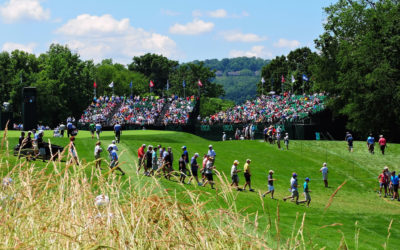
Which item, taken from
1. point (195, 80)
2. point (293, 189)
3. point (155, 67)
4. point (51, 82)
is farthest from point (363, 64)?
point (155, 67)

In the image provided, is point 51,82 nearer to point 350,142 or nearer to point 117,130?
point 117,130

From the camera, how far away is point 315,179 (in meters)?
32.7

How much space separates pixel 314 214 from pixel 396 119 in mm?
29751

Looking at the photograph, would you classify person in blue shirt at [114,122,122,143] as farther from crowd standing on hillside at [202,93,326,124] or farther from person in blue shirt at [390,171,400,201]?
crowd standing on hillside at [202,93,326,124]

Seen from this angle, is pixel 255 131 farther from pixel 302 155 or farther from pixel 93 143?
pixel 93 143

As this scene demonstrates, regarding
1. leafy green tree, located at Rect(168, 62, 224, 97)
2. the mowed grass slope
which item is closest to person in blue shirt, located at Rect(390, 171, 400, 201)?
the mowed grass slope

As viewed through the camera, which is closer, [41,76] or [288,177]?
[288,177]

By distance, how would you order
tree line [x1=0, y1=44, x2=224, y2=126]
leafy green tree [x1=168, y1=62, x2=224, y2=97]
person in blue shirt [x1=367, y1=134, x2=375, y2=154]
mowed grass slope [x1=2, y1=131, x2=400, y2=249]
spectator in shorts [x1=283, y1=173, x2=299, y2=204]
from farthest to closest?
leafy green tree [x1=168, y1=62, x2=224, y2=97] < tree line [x1=0, y1=44, x2=224, y2=126] < person in blue shirt [x1=367, y1=134, x2=375, y2=154] < spectator in shorts [x1=283, y1=173, x2=299, y2=204] < mowed grass slope [x1=2, y1=131, x2=400, y2=249]

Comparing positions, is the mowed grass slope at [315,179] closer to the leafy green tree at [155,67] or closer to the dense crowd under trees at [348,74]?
the dense crowd under trees at [348,74]

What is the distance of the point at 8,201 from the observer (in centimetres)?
599

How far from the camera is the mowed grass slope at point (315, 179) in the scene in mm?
19234

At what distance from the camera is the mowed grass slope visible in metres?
19.2

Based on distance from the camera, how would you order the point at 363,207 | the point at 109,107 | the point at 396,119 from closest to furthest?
the point at 363,207 → the point at 396,119 → the point at 109,107

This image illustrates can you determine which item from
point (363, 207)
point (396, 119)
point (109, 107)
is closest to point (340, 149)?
point (396, 119)
